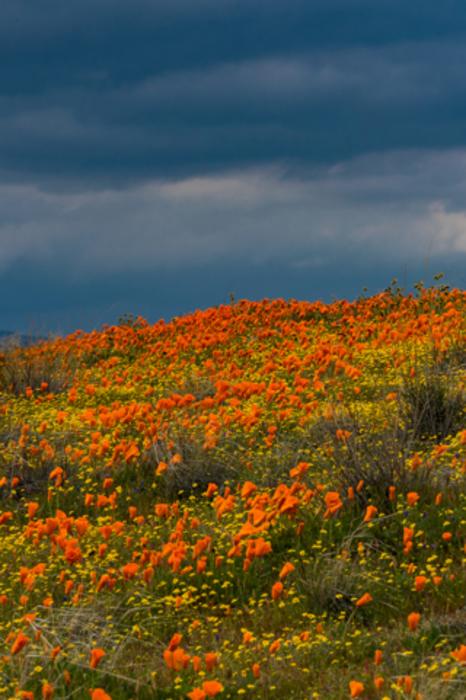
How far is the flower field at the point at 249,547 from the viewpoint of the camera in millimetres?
4984

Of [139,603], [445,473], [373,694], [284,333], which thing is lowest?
[373,694]

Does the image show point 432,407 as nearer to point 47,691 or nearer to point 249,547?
point 249,547

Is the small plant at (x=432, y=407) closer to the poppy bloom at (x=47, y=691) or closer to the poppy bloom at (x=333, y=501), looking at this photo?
the poppy bloom at (x=333, y=501)

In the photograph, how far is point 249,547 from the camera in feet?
18.8

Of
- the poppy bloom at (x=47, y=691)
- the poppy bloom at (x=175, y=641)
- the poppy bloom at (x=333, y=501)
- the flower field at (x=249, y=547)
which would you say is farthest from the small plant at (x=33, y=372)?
the poppy bloom at (x=175, y=641)

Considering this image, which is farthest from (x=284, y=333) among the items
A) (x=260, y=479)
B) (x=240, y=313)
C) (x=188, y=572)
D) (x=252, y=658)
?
(x=252, y=658)

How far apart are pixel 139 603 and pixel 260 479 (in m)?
2.85

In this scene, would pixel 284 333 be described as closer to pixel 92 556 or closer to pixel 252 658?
pixel 92 556

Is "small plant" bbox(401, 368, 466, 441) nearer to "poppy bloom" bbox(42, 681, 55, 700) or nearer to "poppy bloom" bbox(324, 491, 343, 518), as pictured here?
"poppy bloom" bbox(324, 491, 343, 518)

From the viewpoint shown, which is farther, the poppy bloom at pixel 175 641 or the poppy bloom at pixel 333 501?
the poppy bloom at pixel 333 501

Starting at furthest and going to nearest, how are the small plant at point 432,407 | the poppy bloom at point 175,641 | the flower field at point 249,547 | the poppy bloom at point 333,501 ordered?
the small plant at point 432,407 → the poppy bloom at point 333,501 → the flower field at point 249,547 → the poppy bloom at point 175,641

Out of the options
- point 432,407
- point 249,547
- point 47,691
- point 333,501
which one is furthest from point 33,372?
point 47,691

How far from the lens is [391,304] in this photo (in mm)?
Answer: 20062

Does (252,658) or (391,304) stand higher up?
(391,304)
